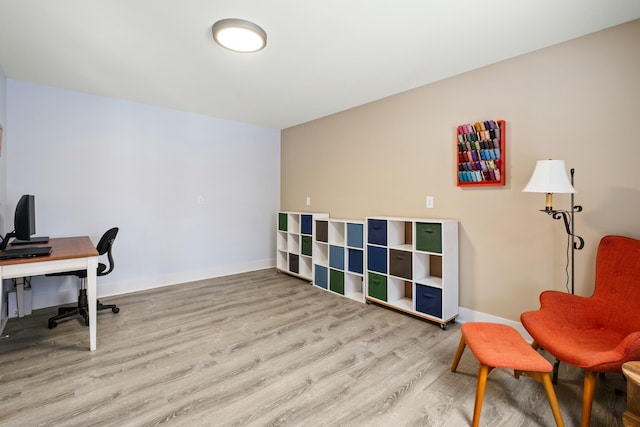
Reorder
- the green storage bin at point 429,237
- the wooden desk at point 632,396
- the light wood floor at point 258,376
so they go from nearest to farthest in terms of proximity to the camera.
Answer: the wooden desk at point 632,396
the light wood floor at point 258,376
the green storage bin at point 429,237

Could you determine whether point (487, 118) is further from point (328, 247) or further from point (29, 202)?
point (29, 202)

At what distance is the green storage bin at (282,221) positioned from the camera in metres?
4.61

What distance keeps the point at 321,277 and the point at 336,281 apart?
30 cm

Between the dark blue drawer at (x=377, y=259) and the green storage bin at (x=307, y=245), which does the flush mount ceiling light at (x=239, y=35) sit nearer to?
the dark blue drawer at (x=377, y=259)

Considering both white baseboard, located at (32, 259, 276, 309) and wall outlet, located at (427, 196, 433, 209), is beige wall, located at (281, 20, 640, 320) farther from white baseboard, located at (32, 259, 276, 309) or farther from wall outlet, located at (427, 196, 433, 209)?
white baseboard, located at (32, 259, 276, 309)

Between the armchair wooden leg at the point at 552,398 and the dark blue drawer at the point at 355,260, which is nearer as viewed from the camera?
the armchair wooden leg at the point at 552,398

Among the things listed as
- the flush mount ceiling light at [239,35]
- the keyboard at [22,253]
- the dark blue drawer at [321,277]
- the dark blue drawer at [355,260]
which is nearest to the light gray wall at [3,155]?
the keyboard at [22,253]

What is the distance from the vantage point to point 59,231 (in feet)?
10.9

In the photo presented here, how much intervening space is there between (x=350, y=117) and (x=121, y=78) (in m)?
2.58

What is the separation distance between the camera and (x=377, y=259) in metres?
3.31

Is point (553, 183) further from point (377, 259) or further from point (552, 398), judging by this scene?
point (377, 259)

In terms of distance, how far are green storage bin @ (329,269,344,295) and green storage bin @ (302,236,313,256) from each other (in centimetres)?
54

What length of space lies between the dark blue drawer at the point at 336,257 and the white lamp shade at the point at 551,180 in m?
2.15

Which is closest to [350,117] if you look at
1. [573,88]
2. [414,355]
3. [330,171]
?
[330,171]
